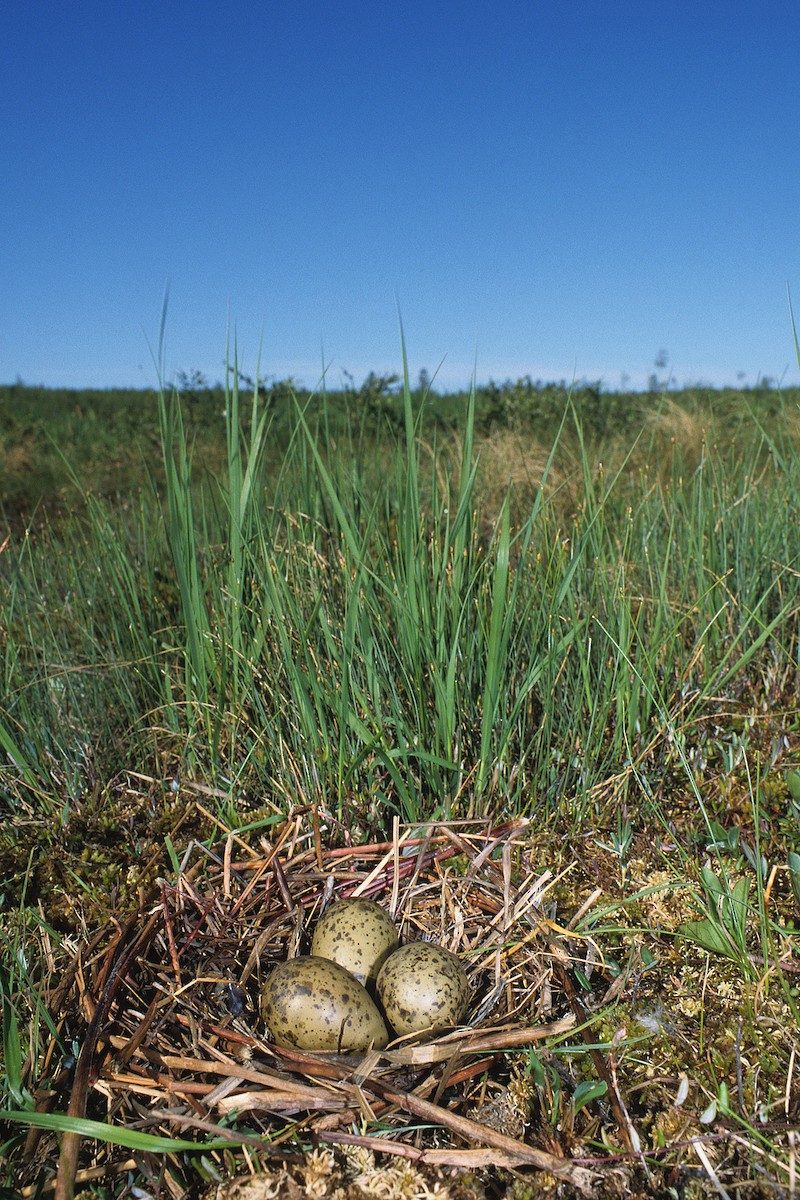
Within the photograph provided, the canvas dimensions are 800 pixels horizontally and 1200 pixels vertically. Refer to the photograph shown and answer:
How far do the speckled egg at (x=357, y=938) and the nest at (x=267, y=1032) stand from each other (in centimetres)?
11

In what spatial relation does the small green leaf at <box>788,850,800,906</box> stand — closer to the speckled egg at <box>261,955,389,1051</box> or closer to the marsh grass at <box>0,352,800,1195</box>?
the marsh grass at <box>0,352,800,1195</box>

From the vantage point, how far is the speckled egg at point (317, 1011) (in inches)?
60.4

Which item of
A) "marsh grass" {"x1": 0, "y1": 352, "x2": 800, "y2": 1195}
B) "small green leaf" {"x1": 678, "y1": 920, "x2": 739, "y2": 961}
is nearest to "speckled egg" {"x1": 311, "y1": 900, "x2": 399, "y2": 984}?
"marsh grass" {"x1": 0, "y1": 352, "x2": 800, "y2": 1195}

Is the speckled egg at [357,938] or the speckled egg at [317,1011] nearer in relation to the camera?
the speckled egg at [317,1011]

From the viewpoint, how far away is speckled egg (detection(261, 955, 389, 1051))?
1533mm

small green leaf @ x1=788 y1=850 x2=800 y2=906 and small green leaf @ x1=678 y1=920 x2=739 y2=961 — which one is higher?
small green leaf @ x1=788 y1=850 x2=800 y2=906

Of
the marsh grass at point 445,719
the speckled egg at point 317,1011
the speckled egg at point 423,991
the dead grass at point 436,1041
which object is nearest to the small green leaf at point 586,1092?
the dead grass at point 436,1041

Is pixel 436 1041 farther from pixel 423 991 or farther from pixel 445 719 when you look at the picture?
pixel 445 719

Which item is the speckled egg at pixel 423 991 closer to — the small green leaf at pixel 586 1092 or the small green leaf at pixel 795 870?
the small green leaf at pixel 586 1092

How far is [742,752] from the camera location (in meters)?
2.30

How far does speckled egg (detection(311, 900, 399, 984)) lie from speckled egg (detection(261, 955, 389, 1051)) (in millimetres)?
107

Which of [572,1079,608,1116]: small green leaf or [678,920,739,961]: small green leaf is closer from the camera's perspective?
[572,1079,608,1116]: small green leaf

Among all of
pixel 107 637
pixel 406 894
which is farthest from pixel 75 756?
pixel 406 894

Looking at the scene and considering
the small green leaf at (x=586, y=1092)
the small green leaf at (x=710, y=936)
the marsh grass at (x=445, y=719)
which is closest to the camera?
the small green leaf at (x=586, y=1092)
